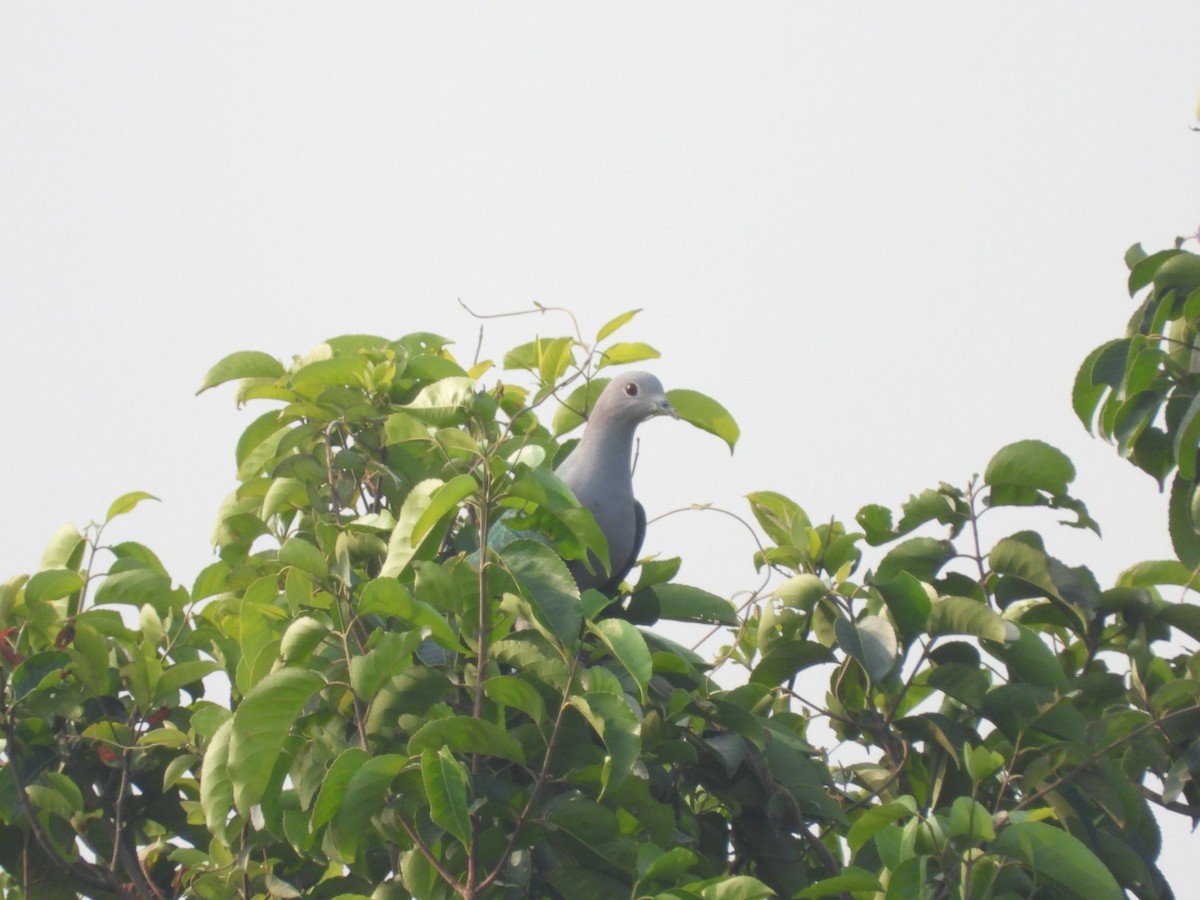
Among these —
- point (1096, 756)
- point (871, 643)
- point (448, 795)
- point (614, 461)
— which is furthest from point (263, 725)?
point (1096, 756)

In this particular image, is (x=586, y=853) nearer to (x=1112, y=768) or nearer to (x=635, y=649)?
(x=635, y=649)

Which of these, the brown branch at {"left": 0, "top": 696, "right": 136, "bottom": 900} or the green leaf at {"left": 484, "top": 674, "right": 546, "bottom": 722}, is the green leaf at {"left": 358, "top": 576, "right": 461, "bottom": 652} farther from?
the brown branch at {"left": 0, "top": 696, "right": 136, "bottom": 900}

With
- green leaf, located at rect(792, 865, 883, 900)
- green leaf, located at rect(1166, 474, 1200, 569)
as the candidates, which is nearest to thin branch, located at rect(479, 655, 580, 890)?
green leaf, located at rect(792, 865, 883, 900)

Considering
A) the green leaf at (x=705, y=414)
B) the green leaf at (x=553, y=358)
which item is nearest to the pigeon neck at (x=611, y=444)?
the green leaf at (x=705, y=414)

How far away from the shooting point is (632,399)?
13.9 ft

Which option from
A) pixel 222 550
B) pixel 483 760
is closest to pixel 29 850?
pixel 222 550

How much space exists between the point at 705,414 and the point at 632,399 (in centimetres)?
25

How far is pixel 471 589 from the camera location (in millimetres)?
2857

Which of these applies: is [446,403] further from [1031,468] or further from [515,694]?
[1031,468]

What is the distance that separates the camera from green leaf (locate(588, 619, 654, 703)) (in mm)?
2664

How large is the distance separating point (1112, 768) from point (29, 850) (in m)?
2.56

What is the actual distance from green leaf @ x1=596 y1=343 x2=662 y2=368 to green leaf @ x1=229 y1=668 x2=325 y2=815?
1.38 metres

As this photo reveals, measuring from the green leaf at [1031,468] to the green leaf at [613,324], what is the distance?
947mm

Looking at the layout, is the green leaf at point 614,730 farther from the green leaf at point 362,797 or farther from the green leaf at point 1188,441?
the green leaf at point 1188,441
